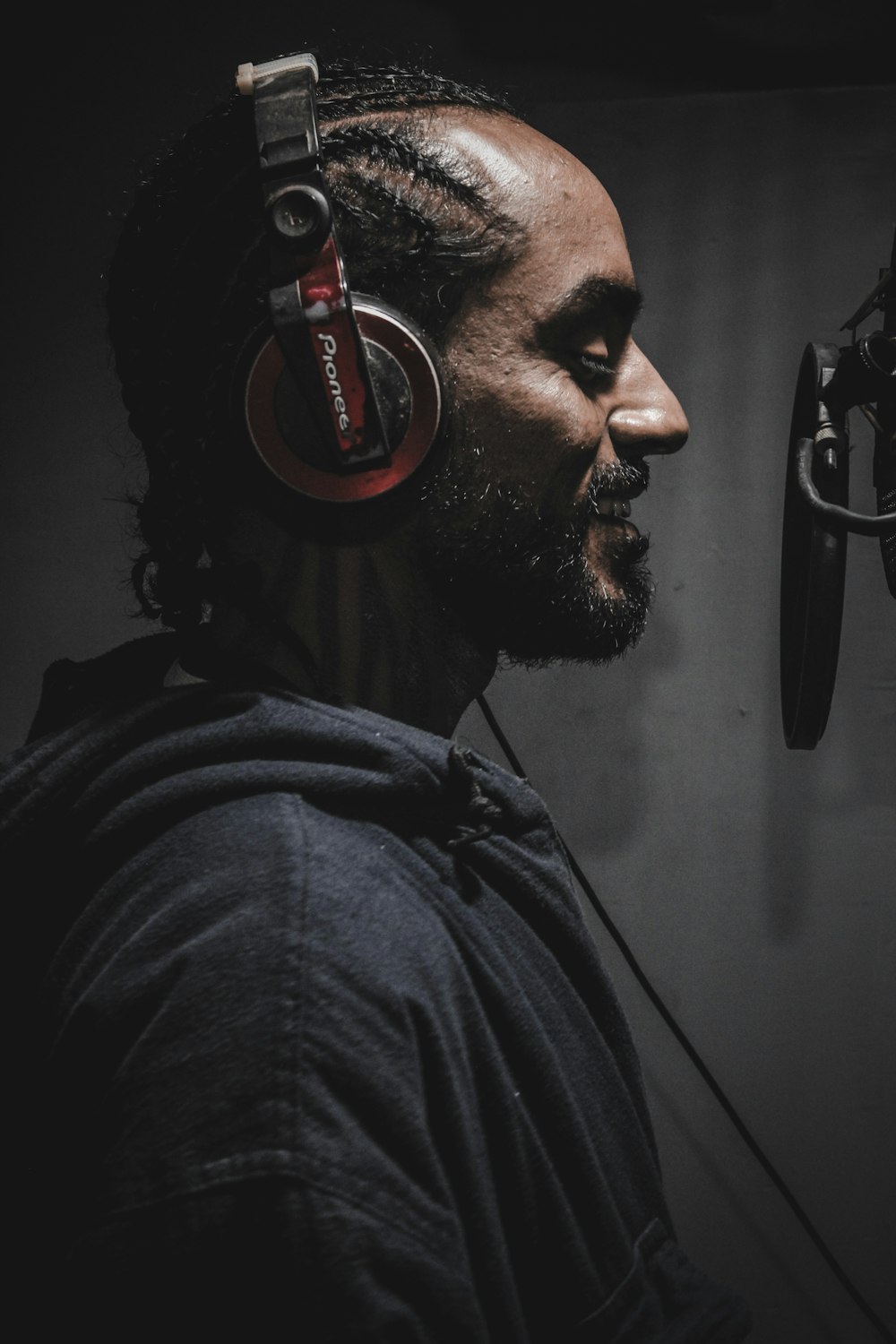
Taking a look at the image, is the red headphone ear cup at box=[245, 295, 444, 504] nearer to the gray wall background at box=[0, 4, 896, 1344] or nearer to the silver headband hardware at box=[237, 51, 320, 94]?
the silver headband hardware at box=[237, 51, 320, 94]

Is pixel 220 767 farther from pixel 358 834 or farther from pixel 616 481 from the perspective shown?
pixel 616 481

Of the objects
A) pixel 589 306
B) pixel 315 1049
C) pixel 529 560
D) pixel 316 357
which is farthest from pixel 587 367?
pixel 315 1049

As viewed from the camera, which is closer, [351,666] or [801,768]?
[351,666]

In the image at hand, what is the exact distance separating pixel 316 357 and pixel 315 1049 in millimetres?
392

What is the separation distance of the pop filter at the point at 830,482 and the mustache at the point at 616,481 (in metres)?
0.14

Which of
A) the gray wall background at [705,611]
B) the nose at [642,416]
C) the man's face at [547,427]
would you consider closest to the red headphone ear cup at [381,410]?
the man's face at [547,427]

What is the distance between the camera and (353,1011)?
1.73 ft

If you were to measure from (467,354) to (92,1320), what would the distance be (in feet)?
2.06

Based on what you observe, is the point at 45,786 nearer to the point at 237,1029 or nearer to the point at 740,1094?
the point at 237,1029

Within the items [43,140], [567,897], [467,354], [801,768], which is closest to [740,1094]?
[801,768]

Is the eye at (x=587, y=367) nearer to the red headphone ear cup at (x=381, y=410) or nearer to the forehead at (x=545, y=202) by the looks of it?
the forehead at (x=545, y=202)

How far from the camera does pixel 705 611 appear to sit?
5.11 feet

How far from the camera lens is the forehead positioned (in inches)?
32.5

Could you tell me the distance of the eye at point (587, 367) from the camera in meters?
0.84
